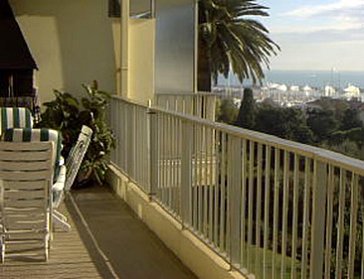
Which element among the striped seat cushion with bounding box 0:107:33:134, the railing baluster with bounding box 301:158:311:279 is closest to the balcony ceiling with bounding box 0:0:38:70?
the striped seat cushion with bounding box 0:107:33:134

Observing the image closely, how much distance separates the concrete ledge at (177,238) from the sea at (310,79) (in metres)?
7.56

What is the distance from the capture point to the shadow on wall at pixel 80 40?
28.0ft

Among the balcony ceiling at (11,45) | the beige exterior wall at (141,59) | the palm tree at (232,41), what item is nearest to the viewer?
the balcony ceiling at (11,45)

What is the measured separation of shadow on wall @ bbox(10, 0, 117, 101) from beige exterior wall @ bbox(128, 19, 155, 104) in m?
0.29

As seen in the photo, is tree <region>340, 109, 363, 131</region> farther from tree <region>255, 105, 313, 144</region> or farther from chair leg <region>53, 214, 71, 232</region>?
chair leg <region>53, 214, 71, 232</region>

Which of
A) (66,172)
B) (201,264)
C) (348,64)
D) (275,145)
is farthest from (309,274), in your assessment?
(348,64)

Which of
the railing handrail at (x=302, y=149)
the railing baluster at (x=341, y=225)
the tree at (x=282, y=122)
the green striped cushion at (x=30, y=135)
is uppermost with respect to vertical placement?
the railing handrail at (x=302, y=149)

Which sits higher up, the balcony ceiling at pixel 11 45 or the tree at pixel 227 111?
the balcony ceiling at pixel 11 45

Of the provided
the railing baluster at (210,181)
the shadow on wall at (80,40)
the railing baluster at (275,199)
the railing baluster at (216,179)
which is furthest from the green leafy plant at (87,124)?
the railing baluster at (275,199)

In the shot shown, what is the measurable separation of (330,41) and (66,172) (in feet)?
45.8

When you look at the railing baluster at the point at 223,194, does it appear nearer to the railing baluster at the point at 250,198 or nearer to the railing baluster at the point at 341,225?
the railing baluster at the point at 250,198

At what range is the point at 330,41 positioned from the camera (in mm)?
18328

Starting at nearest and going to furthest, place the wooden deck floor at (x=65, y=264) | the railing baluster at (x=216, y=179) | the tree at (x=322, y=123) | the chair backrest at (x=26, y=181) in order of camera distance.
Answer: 1. the railing baluster at (x=216, y=179)
2. the wooden deck floor at (x=65, y=264)
3. the chair backrest at (x=26, y=181)
4. the tree at (x=322, y=123)

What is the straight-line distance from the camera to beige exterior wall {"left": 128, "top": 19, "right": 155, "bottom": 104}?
8.95 metres
